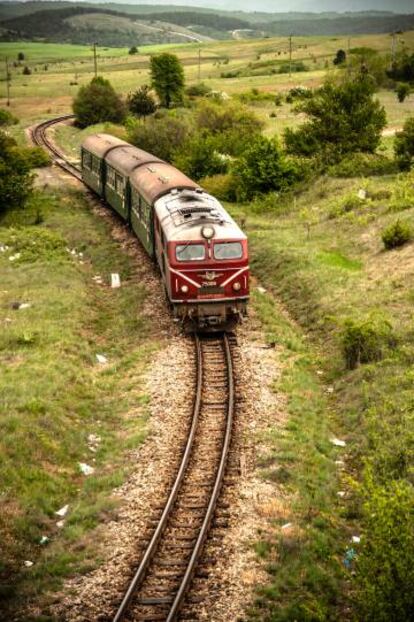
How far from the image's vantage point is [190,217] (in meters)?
22.3

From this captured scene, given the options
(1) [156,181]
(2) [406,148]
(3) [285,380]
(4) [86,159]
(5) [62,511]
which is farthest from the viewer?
(4) [86,159]

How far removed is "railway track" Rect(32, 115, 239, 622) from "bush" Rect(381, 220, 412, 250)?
10226 mm

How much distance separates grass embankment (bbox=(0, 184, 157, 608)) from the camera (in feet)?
43.5

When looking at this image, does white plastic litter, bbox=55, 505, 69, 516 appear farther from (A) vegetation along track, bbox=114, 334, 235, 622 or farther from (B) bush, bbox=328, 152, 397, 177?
(B) bush, bbox=328, 152, 397, 177

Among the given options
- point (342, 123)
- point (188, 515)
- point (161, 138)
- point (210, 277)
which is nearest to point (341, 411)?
point (210, 277)

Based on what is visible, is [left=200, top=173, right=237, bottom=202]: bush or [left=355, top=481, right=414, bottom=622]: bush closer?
[left=355, top=481, right=414, bottom=622]: bush

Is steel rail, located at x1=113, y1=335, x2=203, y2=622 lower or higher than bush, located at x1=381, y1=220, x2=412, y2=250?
lower

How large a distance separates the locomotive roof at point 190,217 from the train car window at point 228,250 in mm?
199

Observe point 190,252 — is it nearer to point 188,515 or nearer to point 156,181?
point 156,181

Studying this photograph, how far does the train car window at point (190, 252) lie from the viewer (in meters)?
21.2

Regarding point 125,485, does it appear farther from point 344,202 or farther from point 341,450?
point 344,202

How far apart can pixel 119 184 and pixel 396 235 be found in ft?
43.9

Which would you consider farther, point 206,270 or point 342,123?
point 342,123

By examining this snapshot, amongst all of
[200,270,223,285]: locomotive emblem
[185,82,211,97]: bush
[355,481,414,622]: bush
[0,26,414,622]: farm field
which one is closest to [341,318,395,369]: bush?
[0,26,414,622]: farm field
